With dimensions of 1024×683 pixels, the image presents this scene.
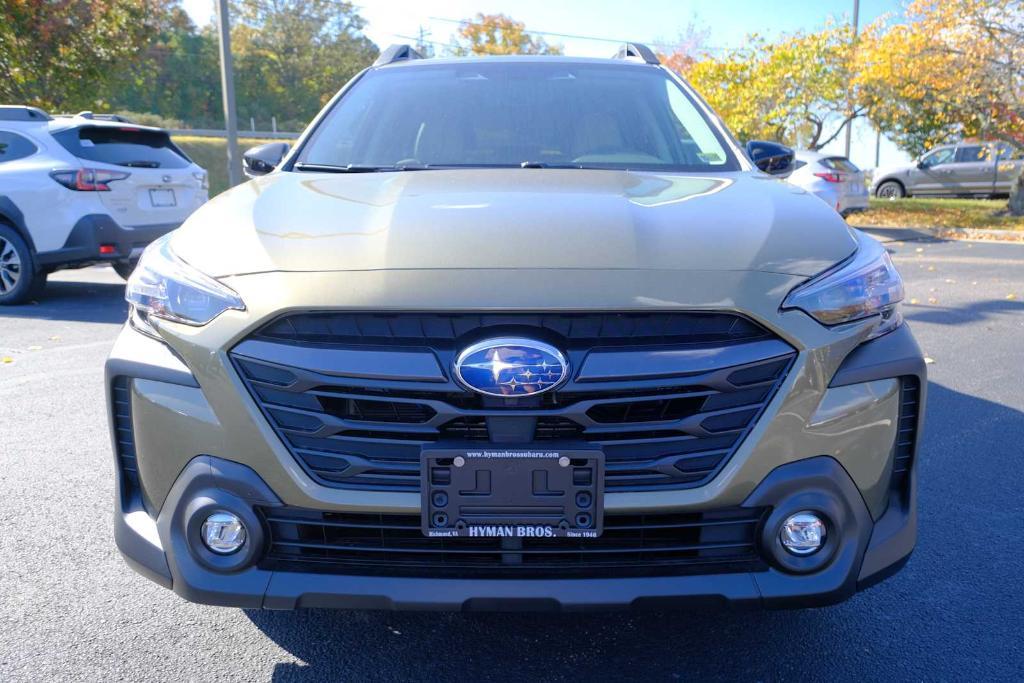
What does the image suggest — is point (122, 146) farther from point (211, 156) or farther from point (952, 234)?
point (211, 156)

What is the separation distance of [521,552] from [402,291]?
2.04 feet

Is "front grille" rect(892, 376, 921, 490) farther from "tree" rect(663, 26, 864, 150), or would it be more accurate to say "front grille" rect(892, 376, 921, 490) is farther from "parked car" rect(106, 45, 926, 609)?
"tree" rect(663, 26, 864, 150)

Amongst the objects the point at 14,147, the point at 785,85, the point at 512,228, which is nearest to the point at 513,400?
the point at 512,228

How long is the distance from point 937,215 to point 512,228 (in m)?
20.0

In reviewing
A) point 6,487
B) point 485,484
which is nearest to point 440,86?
point 485,484

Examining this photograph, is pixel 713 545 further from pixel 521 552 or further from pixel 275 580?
pixel 275 580

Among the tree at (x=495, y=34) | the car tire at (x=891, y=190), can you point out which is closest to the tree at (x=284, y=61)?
the tree at (x=495, y=34)

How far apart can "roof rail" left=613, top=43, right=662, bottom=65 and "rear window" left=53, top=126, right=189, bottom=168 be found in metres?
5.48

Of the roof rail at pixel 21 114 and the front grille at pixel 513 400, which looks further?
the roof rail at pixel 21 114

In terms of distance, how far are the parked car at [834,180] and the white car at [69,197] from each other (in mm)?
10702

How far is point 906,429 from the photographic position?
206 cm

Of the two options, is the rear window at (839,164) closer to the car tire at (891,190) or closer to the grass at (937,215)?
the grass at (937,215)

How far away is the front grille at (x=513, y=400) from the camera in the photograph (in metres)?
1.84

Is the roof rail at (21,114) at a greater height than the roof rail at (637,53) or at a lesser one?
lesser
